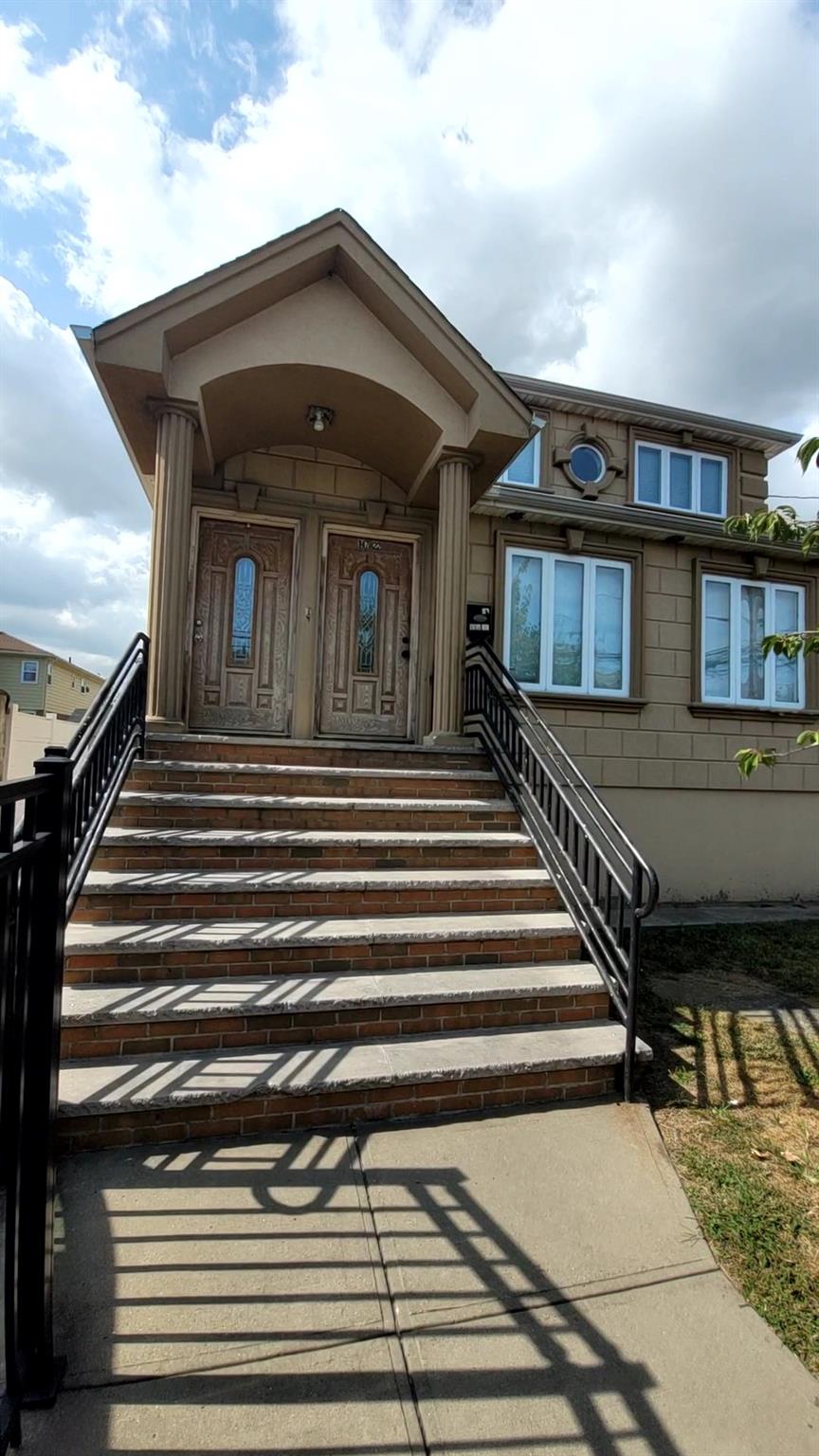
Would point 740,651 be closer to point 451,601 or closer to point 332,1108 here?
point 451,601

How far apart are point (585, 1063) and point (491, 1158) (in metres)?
0.65

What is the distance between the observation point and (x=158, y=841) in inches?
140

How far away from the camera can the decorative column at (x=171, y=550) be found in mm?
4750

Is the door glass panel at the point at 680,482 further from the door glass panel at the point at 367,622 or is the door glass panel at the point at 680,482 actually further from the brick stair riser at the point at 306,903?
the brick stair riser at the point at 306,903

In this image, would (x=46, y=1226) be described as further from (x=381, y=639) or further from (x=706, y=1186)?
(x=381, y=639)

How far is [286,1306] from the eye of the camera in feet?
5.84

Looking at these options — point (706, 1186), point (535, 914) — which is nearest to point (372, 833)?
point (535, 914)

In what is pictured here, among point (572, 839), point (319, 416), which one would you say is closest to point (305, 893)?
point (572, 839)

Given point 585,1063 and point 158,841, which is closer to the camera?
point 585,1063

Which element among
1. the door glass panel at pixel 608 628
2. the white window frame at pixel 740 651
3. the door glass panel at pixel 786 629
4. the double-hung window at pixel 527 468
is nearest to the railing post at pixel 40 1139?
the door glass panel at pixel 608 628

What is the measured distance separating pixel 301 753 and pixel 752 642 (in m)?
5.80

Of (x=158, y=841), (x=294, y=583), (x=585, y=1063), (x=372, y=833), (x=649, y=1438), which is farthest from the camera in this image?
(x=294, y=583)

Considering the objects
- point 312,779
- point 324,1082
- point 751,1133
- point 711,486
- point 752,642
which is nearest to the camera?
point 324,1082

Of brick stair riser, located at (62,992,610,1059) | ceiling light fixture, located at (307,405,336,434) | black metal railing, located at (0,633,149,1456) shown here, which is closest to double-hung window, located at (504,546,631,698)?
ceiling light fixture, located at (307,405,336,434)
